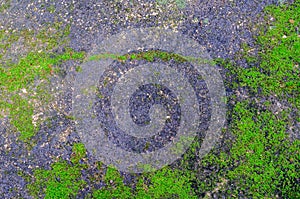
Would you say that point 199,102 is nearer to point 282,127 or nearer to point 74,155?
point 282,127

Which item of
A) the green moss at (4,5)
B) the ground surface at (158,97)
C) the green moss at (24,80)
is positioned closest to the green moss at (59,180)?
the ground surface at (158,97)

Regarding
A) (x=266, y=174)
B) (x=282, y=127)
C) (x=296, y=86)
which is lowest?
(x=266, y=174)

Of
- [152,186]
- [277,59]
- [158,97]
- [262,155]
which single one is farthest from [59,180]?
[277,59]

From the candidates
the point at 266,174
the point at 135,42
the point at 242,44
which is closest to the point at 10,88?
the point at 135,42

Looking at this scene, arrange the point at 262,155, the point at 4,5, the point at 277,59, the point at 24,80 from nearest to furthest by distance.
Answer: the point at 262,155 < the point at 277,59 < the point at 24,80 < the point at 4,5

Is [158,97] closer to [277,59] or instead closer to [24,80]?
[277,59]

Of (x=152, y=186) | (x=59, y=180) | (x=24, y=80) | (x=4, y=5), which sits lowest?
(x=152, y=186)

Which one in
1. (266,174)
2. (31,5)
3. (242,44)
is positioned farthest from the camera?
(31,5)

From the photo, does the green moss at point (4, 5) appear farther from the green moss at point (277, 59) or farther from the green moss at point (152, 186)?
the green moss at point (277, 59)
